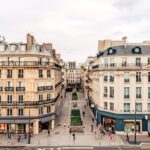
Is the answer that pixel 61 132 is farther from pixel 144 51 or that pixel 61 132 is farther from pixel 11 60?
pixel 144 51

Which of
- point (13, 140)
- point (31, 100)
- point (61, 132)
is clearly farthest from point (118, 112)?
point (13, 140)

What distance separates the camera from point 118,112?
53875 millimetres

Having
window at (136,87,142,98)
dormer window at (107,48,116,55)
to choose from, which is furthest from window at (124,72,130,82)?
dormer window at (107,48,116,55)

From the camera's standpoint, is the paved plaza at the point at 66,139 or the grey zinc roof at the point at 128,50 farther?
the grey zinc roof at the point at 128,50

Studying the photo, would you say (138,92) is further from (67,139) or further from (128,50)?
(67,139)

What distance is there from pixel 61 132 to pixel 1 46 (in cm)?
2073

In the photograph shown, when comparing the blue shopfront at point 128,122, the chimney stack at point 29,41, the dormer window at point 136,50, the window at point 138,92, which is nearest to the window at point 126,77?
the window at point 138,92

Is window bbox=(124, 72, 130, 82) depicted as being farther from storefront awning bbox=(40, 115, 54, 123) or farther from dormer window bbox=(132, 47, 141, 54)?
storefront awning bbox=(40, 115, 54, 123)

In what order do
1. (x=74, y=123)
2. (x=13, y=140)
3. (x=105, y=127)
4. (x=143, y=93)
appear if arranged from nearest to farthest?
(x=13, y=140)
(x=143, y=93)
(x=105, y=127)
(x=74, y=123)

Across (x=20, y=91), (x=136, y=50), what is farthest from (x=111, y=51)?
(x=20, y=91)

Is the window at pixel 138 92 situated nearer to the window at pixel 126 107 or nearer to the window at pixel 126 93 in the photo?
the window at pixel 126 93

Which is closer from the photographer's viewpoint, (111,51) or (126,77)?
(126,77)

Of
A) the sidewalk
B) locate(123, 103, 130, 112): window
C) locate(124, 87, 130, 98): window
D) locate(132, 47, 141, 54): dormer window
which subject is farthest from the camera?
locate(132, 47, 141, 54): dormer window

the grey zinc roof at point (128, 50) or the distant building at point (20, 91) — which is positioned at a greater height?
the grey zinc roof at point (128, 50)
